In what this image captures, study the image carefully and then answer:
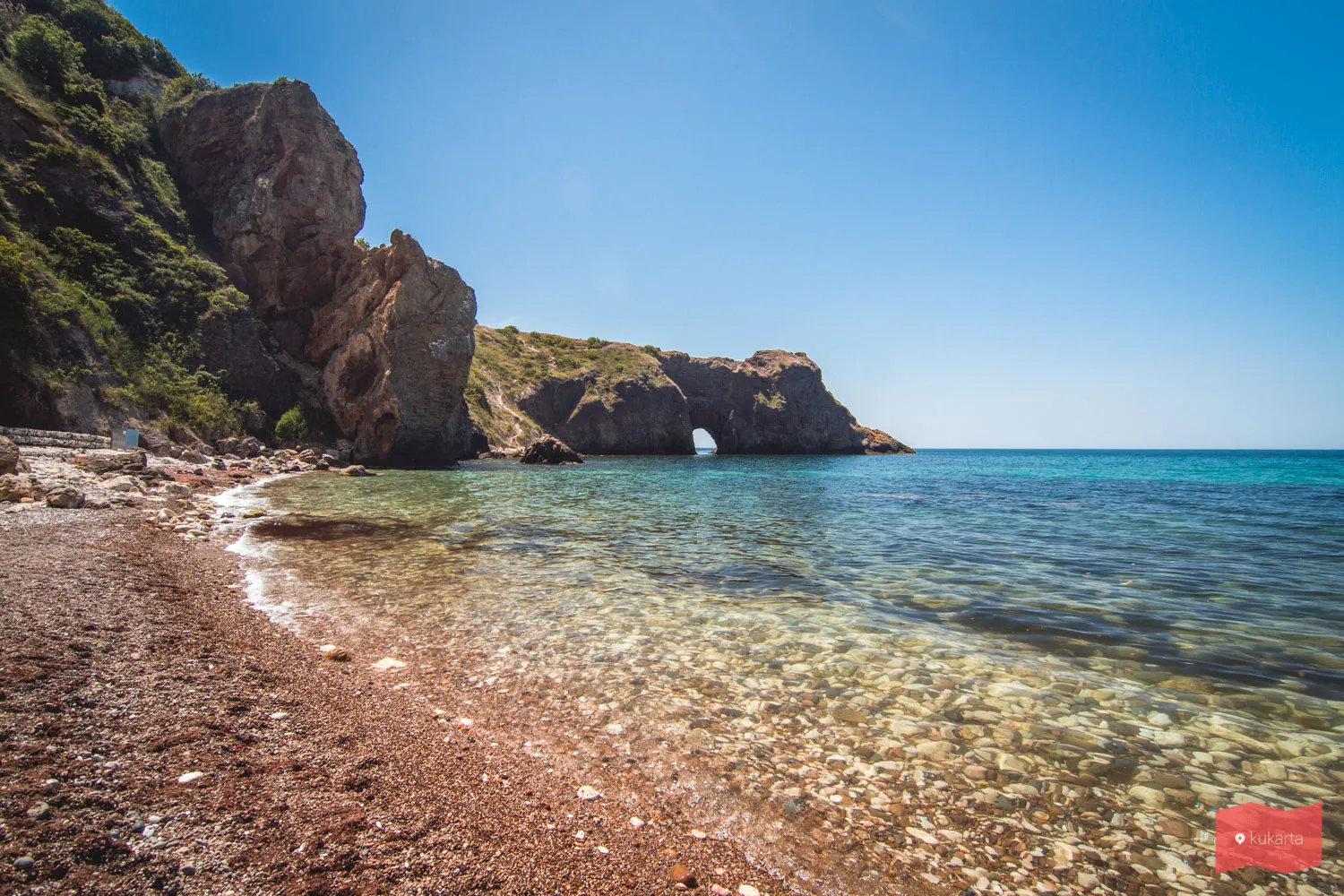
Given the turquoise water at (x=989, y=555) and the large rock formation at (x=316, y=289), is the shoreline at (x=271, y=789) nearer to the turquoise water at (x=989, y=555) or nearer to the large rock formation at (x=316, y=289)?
the turquoise water at (x=989, y=555)

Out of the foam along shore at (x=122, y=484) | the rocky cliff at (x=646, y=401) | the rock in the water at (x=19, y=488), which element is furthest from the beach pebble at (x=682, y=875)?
the rocky cliff at (x=646, y=401)

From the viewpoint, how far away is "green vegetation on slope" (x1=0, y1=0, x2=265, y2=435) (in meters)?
27.6

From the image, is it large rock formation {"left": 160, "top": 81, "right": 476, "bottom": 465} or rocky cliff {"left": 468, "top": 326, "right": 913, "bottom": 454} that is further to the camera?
rocky cliff {"left": 468, "top": 326, "right": 913, "bottom": 454}

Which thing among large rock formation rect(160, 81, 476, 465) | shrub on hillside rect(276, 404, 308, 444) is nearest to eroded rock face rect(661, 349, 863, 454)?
large rock formation rect(160, 81, 476, 465)

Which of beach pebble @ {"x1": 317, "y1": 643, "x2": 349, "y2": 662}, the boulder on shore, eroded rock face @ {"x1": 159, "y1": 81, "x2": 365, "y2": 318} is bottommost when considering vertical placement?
beach pebble @ {"x1": 317, "y1": 643, "x2": 349, "y2": 662}

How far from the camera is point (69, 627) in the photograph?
18.6ft

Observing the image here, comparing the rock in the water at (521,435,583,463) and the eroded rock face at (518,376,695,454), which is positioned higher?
the eroded rock face at (518,376,695,454)

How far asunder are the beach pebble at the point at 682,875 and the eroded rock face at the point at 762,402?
9363cm

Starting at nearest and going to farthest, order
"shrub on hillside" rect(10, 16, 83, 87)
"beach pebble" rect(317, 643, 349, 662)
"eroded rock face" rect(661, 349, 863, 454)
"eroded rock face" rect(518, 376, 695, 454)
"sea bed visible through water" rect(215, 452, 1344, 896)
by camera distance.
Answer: "sea bed visible through water" rect(215, 452, 1344, 896) → "beach pebble" rect(317, 643, 349, 662) → "shrub on hillside" rect(10, 16, 83, 87) → "eroded rock face" rect(518, 376, 695, 454) → "eroded rock face" rect(661, 349, 863, 454)

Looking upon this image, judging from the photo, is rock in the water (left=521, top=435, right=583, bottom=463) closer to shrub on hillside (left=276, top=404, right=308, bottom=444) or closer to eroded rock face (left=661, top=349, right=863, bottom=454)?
shrub on hillside (left=276, top=404, right=308, bottom=444)

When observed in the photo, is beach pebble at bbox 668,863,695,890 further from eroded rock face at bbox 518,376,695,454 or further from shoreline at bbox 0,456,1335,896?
eroded rock face at bbox 518,376,695,454

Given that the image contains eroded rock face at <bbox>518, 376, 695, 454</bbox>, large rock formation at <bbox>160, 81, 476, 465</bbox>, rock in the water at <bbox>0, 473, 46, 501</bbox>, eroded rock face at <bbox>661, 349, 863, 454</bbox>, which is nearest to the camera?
rock in the water at <bbox>0, 473, 46, 501</bbox>

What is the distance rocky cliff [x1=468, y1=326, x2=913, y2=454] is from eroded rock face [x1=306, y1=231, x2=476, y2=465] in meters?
18.2

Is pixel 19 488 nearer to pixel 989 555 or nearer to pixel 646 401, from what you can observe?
pixel 989 555
